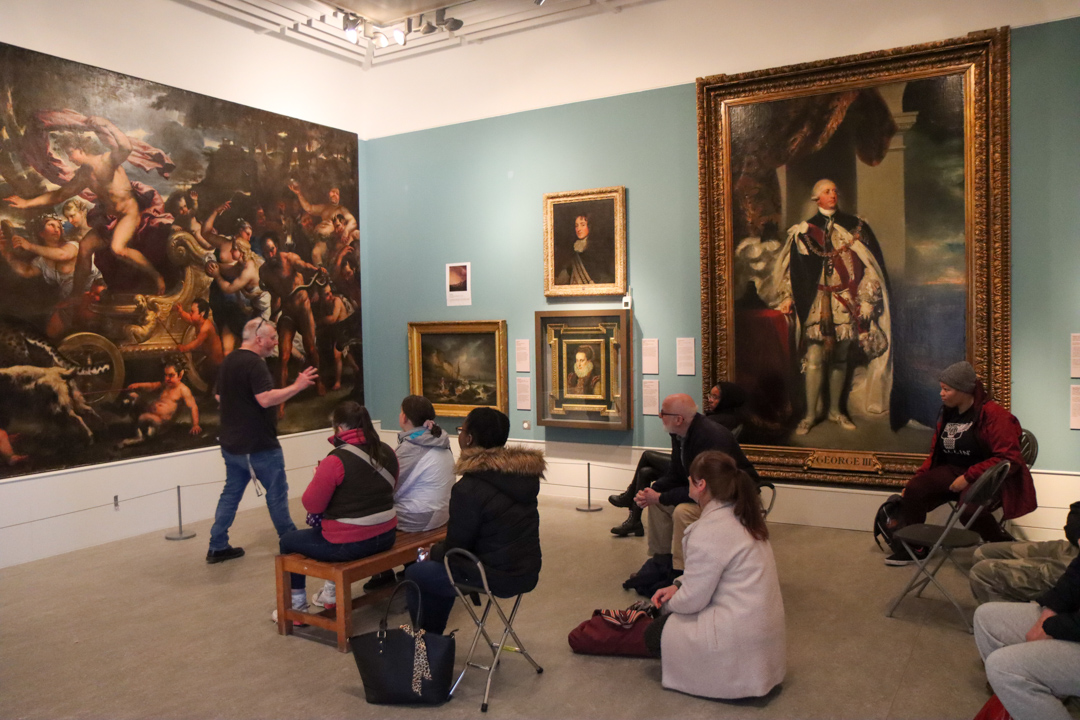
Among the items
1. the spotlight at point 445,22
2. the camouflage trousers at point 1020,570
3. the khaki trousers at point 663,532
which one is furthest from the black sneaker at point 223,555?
the spotlight at point 445,22

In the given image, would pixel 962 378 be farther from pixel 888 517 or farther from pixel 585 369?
pixel 585 369

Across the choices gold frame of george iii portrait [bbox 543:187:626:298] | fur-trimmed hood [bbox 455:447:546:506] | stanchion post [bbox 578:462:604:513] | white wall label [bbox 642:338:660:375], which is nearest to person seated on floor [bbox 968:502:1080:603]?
fur-trimmed hood [bbox 455:447:546:506]

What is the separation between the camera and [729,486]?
164 inches

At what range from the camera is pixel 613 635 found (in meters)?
4.95

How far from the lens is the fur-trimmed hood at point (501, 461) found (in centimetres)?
441

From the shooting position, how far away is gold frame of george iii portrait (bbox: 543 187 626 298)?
9.27 metres

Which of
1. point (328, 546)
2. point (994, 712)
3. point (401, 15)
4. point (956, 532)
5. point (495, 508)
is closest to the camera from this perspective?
point (994, 712)

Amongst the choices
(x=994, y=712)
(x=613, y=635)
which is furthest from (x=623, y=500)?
(x=994, y=712)

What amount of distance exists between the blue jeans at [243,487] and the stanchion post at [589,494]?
131 inches

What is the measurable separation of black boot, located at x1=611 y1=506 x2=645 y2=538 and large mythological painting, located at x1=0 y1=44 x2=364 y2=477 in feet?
14.9

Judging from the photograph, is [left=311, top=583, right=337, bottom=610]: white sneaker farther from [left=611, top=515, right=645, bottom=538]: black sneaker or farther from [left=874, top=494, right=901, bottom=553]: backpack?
[left=874, top=494, right=901, bottom=553]: backpack

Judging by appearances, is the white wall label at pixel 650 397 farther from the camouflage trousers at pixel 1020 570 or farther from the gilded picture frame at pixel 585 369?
the camouflage trousers at pixel 1020 570

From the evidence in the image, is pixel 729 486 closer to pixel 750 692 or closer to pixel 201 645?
Result: pixel 750 692

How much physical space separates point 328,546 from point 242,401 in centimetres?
254
